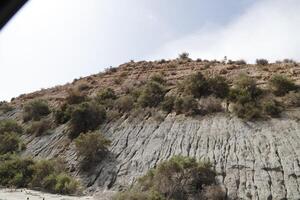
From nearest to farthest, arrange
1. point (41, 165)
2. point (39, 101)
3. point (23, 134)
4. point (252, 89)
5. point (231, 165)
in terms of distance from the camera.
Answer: point (231, 165), point (41, 165), point (252, 89), point (23, 134), point (39, 101)

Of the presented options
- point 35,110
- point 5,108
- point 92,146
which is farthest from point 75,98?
point 92,146

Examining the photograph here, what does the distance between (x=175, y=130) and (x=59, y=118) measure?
31.8 feet

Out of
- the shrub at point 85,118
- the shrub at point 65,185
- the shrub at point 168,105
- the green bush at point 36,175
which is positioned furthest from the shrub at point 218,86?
the shrub at point 65,185

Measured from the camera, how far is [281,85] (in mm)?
29297

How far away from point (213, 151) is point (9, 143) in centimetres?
1367

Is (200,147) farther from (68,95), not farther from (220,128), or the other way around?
(68,95)

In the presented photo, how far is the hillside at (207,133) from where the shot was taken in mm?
21953

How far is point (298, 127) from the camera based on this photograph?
2491 cm

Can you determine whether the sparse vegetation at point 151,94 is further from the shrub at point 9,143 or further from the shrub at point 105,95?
the shrub at point 9,143

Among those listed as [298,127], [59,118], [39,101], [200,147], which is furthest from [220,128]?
[39,101]

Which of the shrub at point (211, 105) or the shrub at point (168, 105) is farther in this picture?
the shrub at point (168, 105)

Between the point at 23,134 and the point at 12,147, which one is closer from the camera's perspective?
the point at 12,147

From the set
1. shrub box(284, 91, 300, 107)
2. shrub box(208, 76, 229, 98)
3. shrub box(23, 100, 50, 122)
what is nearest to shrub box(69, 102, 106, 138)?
shrub box(23, 100, 50, 122)

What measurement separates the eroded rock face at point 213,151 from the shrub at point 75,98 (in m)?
5.13
